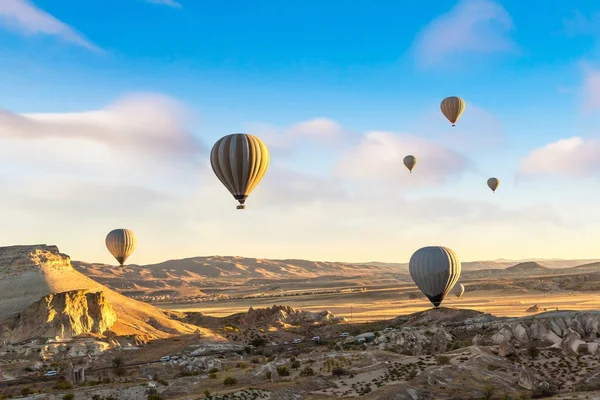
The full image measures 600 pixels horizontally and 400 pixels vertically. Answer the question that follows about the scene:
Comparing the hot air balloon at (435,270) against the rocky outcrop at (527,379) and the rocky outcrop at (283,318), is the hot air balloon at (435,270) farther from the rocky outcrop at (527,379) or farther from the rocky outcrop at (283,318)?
the rocky outcrop at (283,318)

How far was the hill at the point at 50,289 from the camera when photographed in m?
81.6

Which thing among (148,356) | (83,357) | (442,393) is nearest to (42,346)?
(83,357)

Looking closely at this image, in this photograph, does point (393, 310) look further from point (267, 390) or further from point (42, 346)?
point (267, 390)

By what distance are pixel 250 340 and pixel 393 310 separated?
165ft

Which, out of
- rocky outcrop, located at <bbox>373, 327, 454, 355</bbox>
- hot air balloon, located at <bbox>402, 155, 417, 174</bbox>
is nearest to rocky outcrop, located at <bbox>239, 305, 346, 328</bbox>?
hot air balloon, located at <bbox>402, 155, 417, 174</bbox>

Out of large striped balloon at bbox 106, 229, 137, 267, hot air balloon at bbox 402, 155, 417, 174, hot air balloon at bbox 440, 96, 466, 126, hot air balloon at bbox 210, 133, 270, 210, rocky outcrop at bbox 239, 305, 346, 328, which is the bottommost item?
rocky outcrop at bbox 239, 305, 346, 328

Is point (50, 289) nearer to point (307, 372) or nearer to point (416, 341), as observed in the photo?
point (307, 372)

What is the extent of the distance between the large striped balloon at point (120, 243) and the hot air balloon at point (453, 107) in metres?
53.5

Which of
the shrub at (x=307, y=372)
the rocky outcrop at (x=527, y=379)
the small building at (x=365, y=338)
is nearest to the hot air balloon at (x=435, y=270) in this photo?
the small building at (x=365, y=338)

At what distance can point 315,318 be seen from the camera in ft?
348

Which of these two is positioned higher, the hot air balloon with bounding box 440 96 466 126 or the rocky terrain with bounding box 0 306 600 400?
the hot air balloon with bounding box 440 96 466 126

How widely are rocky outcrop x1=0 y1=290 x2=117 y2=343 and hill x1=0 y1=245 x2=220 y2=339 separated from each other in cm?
34

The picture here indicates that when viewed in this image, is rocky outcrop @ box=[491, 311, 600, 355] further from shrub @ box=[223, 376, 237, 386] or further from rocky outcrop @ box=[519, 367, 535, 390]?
shrub @ box=[223, 376, 237, 386]

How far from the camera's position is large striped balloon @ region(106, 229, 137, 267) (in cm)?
9238
